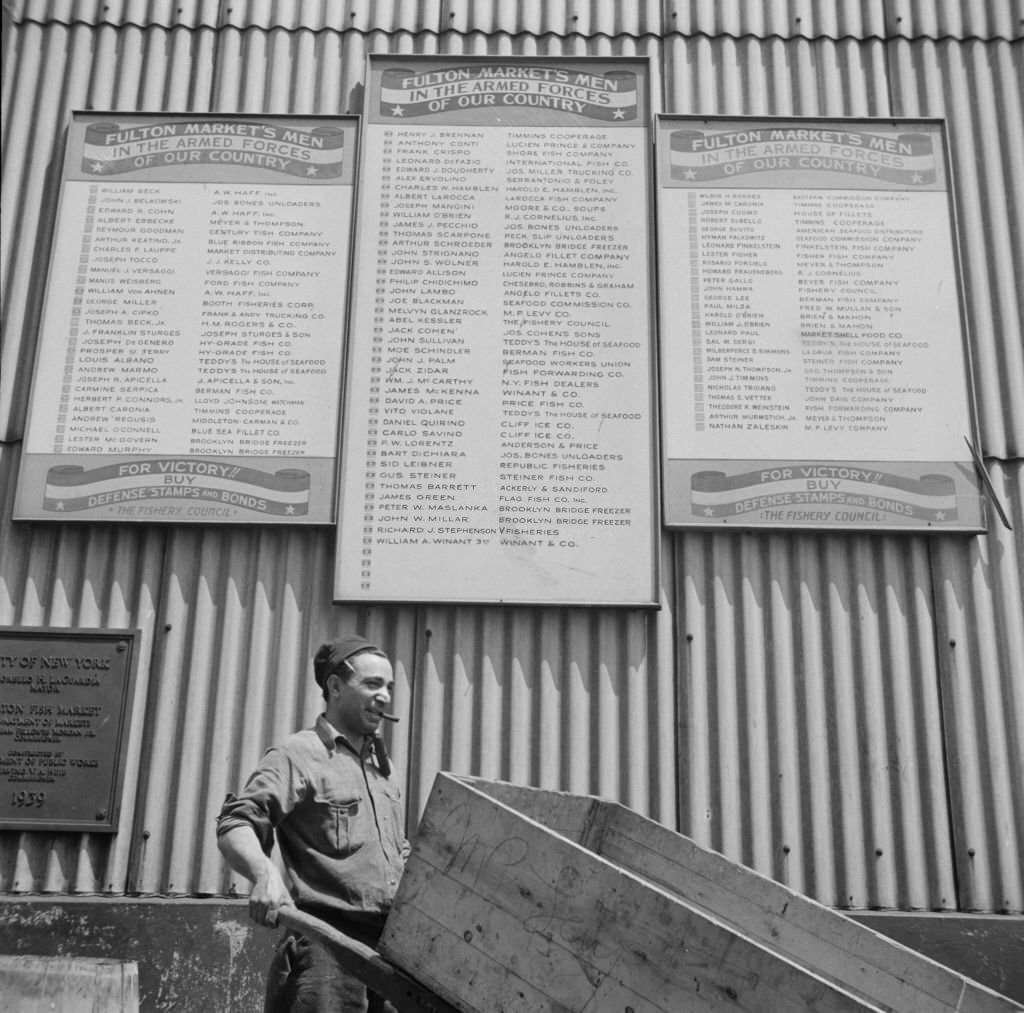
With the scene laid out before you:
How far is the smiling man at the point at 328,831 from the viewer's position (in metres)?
3.75

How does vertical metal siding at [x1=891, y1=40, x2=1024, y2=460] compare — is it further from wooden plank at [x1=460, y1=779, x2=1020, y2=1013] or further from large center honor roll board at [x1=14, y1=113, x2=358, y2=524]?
large center honor roll board at [x1=14, y1=113, x2=358, y2=524]

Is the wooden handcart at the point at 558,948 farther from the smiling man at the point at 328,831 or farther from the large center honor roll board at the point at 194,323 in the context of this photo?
the large center honor roll board at the point at 194,323

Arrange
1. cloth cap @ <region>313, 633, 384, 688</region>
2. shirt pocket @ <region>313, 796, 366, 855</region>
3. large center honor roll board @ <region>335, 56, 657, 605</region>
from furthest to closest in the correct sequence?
large center honor roll board @ <region>335, 56, 657, 605</region>, cloth cap @ <region>313, 633, 384, 688</region>, shirt pocket @ <region>313, 796, 366, 855</region>

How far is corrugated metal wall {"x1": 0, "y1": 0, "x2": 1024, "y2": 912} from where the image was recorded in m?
6.02

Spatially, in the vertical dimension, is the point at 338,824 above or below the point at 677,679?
below

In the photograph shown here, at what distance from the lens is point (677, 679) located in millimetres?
6309

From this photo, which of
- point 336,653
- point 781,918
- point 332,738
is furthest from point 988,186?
point 332,738

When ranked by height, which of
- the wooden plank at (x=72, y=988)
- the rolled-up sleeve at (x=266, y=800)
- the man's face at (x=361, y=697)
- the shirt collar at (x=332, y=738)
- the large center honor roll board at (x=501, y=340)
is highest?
the large center honor roll board at (x=501, y=340)

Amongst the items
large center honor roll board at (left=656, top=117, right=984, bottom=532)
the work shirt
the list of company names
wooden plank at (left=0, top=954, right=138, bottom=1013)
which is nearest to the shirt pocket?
the work shirt

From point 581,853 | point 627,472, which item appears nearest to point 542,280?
point 627,472

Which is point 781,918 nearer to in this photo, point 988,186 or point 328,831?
point 328,831

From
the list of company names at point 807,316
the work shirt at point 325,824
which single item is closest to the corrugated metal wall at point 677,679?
the list of company names at point 807,316

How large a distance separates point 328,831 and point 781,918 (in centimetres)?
158

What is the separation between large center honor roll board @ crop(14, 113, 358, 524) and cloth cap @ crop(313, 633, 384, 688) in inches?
82.6
